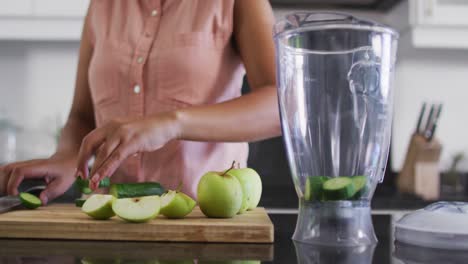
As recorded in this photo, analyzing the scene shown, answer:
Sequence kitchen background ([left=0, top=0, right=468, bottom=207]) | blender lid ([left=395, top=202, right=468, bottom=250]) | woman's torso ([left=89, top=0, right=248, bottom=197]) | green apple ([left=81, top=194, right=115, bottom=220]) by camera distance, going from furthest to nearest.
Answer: kitchen background ([left=0, top=0, right=468, bottom=207])
woman's torso ([left=89, top=0, right=248, bottom=197])
green apple ([left=81, top=194, right=115, bottom=220])
blender lid ([left=395, top=202, right=468, bottom=250])

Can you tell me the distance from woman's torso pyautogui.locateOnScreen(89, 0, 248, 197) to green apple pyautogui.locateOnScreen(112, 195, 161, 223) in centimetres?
37

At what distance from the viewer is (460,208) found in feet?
2.67

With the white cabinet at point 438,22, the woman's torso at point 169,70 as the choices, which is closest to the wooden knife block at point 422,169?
the white cabinet at point 438,22

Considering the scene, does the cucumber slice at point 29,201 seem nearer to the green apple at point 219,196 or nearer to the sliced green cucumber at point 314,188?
the green apple at point 219,196

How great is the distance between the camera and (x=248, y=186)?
99 cm

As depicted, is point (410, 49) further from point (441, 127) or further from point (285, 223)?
point (285, 223)

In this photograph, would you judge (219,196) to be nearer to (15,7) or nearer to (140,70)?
(140,70)

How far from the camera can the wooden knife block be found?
8.01 ft

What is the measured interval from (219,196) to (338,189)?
224 millimetres

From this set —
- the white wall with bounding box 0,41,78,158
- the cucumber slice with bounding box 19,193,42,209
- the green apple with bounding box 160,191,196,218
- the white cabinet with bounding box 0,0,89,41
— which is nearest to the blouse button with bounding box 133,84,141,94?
the cucumber slice with bounding box 19,193,42,209

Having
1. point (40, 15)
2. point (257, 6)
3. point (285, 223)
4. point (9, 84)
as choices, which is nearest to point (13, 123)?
point (9, 84)

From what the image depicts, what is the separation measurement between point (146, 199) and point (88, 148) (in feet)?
0.39

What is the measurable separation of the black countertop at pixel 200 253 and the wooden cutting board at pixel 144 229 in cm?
2

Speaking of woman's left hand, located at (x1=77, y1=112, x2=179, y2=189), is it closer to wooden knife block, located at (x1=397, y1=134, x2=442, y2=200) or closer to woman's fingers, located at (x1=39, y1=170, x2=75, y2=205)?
woman's fingers, located at (x1=39, y1=170, x2=75, y2=205)
